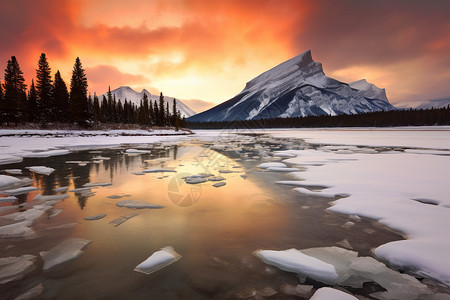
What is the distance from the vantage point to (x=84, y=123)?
151ft

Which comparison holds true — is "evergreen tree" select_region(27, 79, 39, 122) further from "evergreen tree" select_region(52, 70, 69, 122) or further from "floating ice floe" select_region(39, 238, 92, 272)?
"floating ice floe" select_region(39, 238, 92, 272)

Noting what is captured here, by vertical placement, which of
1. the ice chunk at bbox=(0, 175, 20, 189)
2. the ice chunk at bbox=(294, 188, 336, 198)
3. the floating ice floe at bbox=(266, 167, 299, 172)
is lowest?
the ice chunk at bbox=(294, 188, 336, 198)

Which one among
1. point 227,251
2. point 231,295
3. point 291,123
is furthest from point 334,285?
point 291,123

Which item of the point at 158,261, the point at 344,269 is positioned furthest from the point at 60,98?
the point at 344,269

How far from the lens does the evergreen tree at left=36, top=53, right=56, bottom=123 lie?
156ft

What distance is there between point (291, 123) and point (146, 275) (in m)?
157

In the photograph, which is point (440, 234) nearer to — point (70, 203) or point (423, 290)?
point (423, 290)

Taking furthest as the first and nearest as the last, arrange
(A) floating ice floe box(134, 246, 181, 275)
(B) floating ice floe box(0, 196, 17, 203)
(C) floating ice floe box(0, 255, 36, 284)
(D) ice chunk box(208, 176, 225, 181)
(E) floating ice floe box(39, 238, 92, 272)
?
(D) ice chunk box(208, 176, 225, 181)
(B) floating ice floe box(0, 196, 17, 203)
(E) floating ice floe box(39, 238, 92, 272)
(A) floating ice floe box(134, 246, 181, 275)
(C) floating ice floe box(0, 255, 36, 284)

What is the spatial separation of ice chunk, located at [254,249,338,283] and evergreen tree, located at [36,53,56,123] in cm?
5855

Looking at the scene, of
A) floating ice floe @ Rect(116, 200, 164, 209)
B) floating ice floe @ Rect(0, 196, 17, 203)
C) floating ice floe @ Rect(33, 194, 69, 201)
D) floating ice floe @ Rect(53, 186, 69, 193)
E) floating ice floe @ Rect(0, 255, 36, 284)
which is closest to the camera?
floating ice floe @ Rect(0, 255, 36, 284)

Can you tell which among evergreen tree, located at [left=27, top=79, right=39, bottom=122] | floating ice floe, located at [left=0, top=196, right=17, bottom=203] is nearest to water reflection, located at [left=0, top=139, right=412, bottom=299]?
floating ice floe, located at [left=0, top=196, right=17, bottom=203]

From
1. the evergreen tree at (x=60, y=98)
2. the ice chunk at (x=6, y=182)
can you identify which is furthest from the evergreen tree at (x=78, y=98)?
the ice chunk at (x=6, y=182)

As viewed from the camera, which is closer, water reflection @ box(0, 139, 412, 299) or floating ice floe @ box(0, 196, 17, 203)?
water reflection @ box(0, 139, 412, 299)

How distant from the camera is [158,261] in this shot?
336cm
